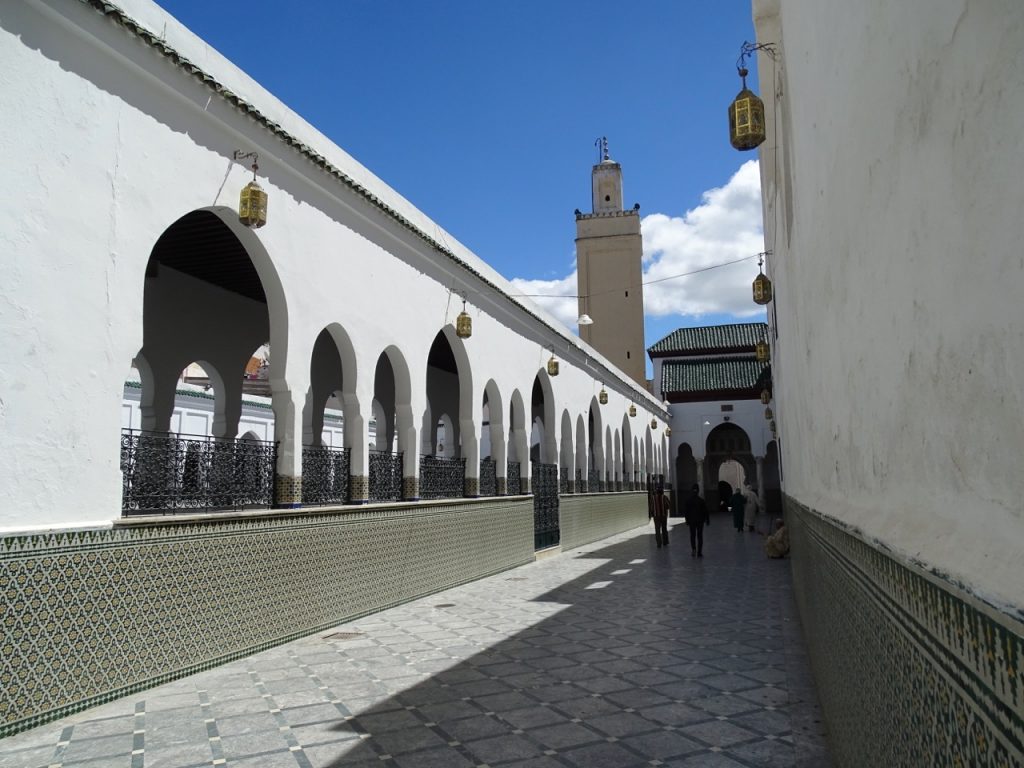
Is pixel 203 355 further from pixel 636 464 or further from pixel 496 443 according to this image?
pixel 636 464

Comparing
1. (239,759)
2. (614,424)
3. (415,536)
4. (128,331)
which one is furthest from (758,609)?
(614,424)

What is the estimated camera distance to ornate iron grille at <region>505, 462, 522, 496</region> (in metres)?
12.0

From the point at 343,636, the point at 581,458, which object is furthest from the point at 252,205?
the point at 581,458

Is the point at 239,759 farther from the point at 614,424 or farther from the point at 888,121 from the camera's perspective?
the point at 614,424

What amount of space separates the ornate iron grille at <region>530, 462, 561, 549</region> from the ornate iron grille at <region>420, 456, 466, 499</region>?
10.5ft

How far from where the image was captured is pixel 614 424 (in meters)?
19.6

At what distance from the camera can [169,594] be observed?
505 centimetres

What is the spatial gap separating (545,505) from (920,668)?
12715mm

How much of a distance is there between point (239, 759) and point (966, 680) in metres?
3.49

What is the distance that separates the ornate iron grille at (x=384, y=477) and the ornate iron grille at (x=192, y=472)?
1.73m

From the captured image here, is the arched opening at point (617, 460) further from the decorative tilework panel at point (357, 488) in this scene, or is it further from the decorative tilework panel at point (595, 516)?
the decorative tilework panel at point (357, 488)

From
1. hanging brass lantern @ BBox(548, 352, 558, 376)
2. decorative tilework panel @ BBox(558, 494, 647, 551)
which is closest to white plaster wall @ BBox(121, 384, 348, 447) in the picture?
hanging brass lantern @ BBox(548, 352, 558, 376)

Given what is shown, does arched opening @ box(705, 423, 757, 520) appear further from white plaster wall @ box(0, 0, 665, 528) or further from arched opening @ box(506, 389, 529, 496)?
white plaster wall @ box(0, 0, 665, 528)

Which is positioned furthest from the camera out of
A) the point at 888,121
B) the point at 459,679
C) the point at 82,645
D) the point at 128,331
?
the point at 459,679
